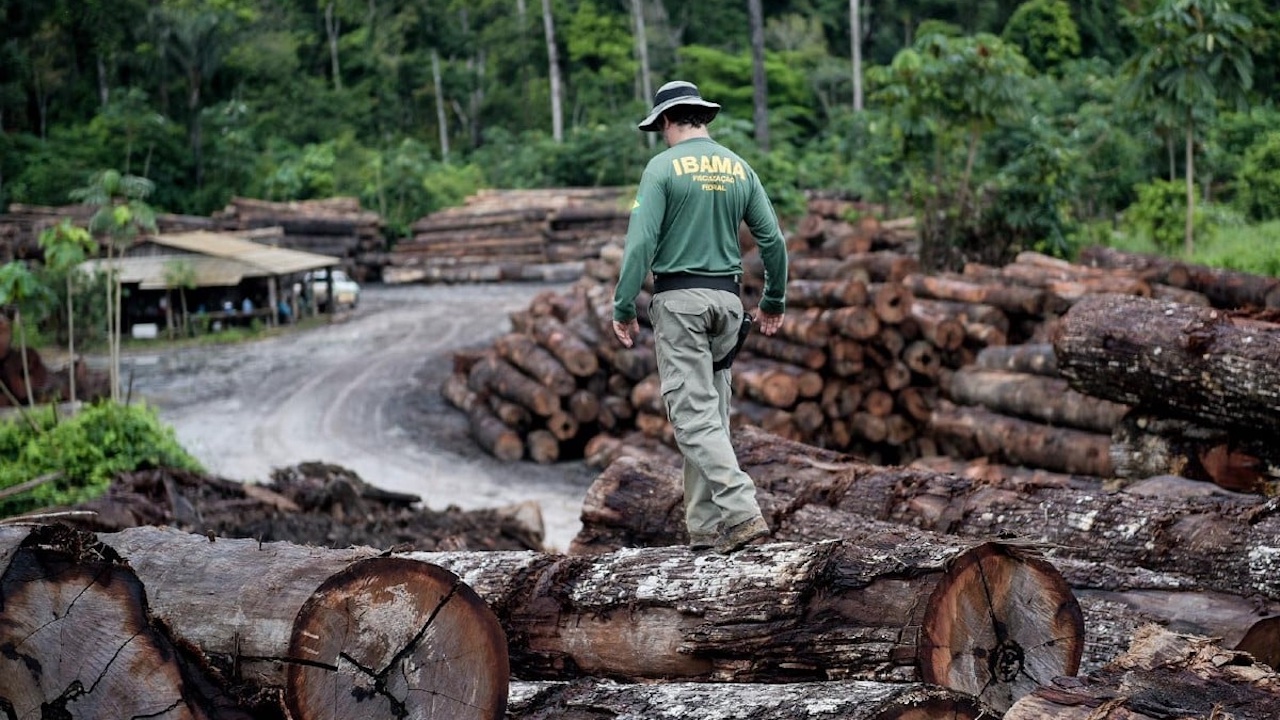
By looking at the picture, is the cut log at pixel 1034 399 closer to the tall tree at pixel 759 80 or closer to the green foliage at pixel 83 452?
the green foliage at pixel 83 452

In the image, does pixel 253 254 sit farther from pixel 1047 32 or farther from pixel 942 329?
pixel 1047 32

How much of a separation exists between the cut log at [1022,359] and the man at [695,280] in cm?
783

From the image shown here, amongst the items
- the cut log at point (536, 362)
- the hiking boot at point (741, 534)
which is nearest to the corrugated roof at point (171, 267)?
the cut log at point (536, 362)

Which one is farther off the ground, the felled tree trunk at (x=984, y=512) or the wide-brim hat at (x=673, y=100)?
the wide-brim hat at (x=673, y=100)

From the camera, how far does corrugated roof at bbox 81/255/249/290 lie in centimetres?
2980

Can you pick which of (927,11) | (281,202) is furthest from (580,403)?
(927,11)

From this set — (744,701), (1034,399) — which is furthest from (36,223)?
(744,701)

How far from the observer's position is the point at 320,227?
39688 mm

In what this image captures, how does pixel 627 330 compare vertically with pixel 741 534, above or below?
above

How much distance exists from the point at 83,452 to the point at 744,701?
11864 millimetres

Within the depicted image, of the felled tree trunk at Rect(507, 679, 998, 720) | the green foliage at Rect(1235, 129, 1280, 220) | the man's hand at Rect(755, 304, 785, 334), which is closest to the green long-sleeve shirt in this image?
the man's hand at Rect(755, 304, 785, 334)

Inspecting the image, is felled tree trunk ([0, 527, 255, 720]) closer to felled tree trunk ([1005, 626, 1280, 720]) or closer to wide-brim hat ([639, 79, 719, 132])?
felled tree trunk ([1005, 626, 1280, 720])

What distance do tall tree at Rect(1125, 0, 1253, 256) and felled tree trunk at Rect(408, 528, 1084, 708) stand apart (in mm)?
15994

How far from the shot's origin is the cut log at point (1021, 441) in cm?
1188
